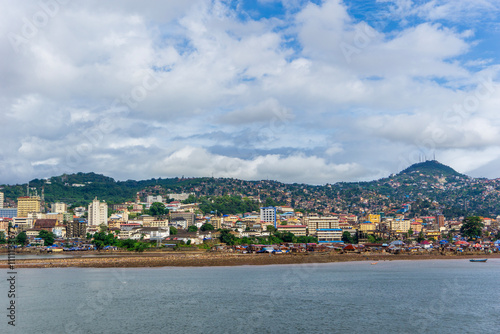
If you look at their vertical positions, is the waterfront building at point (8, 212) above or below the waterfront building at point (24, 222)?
above

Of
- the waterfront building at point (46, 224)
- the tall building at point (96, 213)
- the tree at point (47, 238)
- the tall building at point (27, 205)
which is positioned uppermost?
the tall building at point (27, 205)

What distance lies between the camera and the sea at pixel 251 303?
26844 mm

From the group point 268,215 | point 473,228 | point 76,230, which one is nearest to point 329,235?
point 473,228

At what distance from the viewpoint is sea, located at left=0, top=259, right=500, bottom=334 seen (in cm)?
2684

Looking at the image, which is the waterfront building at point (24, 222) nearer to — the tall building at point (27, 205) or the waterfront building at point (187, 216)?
the tall building at point (27, 205)

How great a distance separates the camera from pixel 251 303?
33594mm

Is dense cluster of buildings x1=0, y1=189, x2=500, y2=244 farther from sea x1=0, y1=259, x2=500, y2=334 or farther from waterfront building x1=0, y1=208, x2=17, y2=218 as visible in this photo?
sea x1=0, y1=259, x2=500, y2=334

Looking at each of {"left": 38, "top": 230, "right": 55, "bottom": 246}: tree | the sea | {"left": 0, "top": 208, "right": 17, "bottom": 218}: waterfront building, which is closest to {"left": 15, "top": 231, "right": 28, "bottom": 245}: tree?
{"left": 38, "top": 230, "right": 55, "bottom": 246}: tree

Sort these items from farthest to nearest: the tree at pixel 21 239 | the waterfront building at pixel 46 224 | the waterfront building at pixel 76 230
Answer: the waterfront building at pixel 46 224
the waterfront building at pixel 76 230
the tree at pixel 21 239

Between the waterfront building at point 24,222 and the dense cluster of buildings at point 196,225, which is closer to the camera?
the dense cluster of buildings at point 196,225

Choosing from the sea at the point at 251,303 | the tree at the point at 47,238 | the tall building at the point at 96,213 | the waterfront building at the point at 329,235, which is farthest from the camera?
the tall building at the point at 96,213

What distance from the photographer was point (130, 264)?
62969mm

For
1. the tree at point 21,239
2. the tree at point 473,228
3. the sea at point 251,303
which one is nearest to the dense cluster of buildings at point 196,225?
the tree at point 473,228

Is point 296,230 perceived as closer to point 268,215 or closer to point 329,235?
point 329,235
